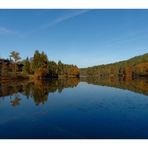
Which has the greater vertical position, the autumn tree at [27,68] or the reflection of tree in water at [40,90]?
the autumn tree at [27,68]

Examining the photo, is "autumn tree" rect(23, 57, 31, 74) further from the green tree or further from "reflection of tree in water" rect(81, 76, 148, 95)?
"reflection of tree in water" rect(81, 76, 148, 95)

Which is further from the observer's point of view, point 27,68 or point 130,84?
point 27,68

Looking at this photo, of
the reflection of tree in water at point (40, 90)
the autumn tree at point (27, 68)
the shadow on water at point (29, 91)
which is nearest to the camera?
the shadow on water at point (29, 91)

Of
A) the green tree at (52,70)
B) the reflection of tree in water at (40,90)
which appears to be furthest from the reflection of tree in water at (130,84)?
the green tree at (52,70)

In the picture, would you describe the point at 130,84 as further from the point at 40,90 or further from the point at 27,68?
the point at 27,68

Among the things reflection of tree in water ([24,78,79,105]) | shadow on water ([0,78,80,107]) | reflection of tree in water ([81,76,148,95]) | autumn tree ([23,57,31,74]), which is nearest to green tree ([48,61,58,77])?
autumn tree ([23,57,31,74])

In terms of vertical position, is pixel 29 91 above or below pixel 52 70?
below

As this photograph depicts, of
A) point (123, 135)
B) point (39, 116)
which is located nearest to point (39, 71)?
point (39, 116)

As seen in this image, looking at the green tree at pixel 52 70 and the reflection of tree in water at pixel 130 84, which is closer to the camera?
the reflection of tree in water at pixel 130 84

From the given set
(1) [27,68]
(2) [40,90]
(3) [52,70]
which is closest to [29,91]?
(2) [40,90]

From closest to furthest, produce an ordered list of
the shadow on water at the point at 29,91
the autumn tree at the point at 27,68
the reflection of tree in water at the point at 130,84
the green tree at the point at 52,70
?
the shadow on water at the point at 29,91, the reflection of tree in water at the point at 130,84, the autumn tree at the point at 27,68, the green tree at the point at 52,70

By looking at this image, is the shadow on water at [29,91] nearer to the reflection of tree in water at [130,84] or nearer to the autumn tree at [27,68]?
the reflection of tree in water at [130,84]

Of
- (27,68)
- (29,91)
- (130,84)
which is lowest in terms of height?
(29,91)

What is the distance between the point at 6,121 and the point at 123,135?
29.6 feet
